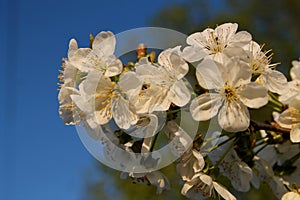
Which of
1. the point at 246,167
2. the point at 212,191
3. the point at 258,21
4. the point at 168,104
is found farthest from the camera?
the point at 258,21

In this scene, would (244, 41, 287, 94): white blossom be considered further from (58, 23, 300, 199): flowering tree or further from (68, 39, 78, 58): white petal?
(68, 39, 78, 58): white petal

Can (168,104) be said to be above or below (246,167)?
above

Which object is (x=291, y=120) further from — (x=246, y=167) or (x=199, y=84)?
(x=199, y=84)

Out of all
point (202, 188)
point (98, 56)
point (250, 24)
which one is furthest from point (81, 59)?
point (250, 24)

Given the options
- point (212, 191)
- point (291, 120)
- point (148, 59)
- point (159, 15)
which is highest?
point (148, 59)

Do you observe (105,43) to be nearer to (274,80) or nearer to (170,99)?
(170,99)

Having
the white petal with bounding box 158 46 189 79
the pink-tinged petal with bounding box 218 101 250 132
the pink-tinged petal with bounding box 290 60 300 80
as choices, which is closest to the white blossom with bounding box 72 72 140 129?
the white petal with bounding box 158 46 189 79

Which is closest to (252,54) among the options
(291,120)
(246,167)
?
(291,120)

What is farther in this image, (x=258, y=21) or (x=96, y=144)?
(x=258, y=21)
